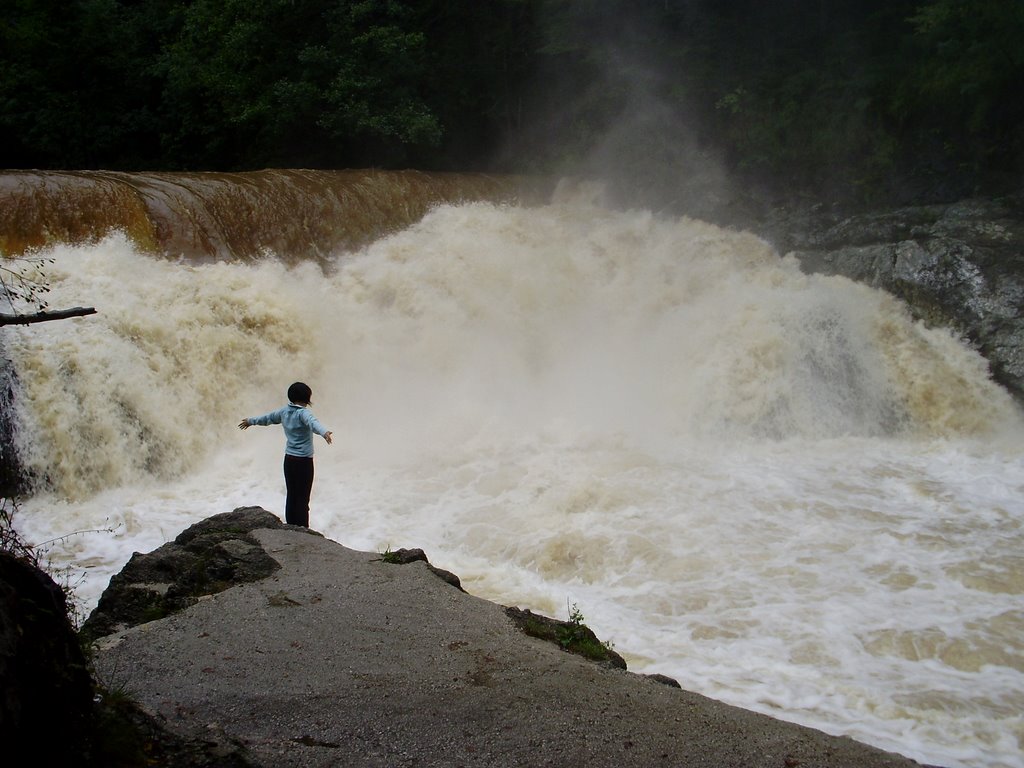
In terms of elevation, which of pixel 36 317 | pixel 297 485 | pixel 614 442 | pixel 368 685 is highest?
pixel 614 442

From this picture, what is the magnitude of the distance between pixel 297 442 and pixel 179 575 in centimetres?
132

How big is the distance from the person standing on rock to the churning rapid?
60.1 inches

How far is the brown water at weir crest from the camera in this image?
10508 millimetres

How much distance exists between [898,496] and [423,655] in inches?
249

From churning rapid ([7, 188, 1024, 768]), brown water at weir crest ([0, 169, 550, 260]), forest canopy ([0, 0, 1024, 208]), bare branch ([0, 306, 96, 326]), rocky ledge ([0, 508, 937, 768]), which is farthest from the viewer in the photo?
forest canopy ([0, 0, 1024, 208])

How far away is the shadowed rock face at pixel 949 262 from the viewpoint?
11781mm

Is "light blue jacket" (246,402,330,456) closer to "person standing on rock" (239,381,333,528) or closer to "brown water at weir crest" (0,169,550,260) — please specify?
"person standing on rock" (239,381,333,528)

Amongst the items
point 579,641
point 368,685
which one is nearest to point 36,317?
point 368,685

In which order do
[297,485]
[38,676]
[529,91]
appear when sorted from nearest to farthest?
[38,676]
[297,485]
[529,91]

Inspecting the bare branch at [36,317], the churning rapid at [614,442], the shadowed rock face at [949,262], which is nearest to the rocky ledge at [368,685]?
the bare branch at [36,317]

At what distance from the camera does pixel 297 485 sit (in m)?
6.21

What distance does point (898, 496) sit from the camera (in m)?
8.76

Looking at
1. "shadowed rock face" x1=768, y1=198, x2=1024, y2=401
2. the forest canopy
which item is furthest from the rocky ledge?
the forest canopy

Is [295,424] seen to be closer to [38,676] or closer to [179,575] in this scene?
[179,575]
